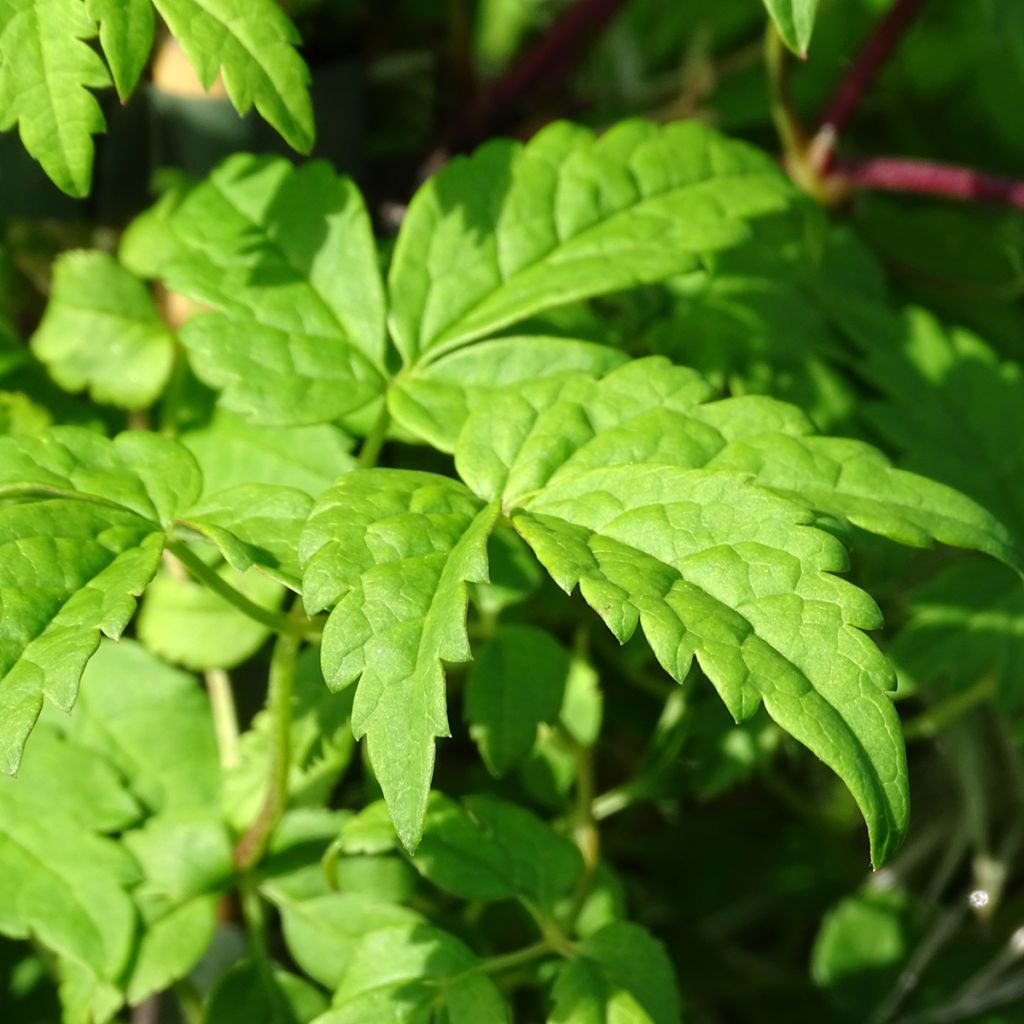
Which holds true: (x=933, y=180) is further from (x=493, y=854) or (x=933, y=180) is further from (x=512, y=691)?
(x=493, y=854)

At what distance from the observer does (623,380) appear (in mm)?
1078

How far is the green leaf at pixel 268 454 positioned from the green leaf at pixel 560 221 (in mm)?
123

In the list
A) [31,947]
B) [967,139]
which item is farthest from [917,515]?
[967,139]

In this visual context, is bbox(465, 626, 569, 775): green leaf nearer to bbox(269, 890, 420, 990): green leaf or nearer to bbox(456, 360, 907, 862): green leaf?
bbox(269, 890, 420, 990): green leaf

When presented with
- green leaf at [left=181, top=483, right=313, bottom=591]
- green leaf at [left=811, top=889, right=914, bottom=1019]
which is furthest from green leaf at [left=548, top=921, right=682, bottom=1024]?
green leaf at [left=811, top=889, right=914, bottom=1019]

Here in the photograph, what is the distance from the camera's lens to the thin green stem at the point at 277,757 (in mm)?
1125

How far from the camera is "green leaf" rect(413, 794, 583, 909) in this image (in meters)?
1.12

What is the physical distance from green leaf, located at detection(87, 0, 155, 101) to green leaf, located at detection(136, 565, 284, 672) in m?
0.47

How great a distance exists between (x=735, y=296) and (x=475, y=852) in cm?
63

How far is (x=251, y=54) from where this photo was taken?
1.05m

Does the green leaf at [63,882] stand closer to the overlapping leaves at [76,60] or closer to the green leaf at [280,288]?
the green leaf at [280,288]

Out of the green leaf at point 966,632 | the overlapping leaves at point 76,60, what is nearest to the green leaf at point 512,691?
the green leaf at point 966,632

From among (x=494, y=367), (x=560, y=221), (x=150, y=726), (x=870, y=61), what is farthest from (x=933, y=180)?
(x=150, y=726)

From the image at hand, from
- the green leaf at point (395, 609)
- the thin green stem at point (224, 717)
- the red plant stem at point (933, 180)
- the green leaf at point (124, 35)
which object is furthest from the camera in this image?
the red plant stem at point (933, 180)
